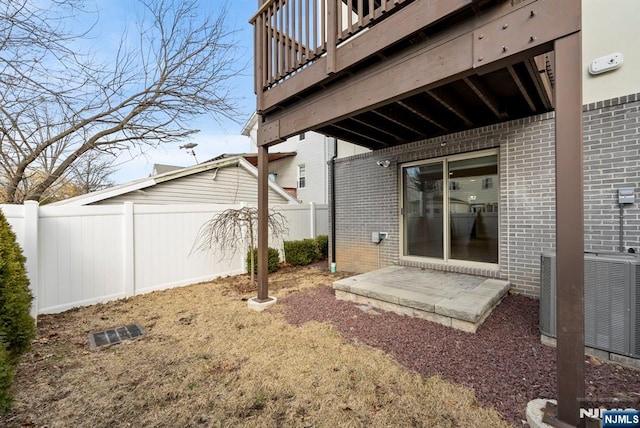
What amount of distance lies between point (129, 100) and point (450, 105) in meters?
7.20

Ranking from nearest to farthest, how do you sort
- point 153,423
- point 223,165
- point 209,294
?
point 153,423 → point 209,294 → point 223,165

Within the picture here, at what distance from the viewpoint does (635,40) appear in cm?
336

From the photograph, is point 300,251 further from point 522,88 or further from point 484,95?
point 522,88

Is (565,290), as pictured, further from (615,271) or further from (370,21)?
(370,21)

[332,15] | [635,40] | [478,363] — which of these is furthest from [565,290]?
[635,40]

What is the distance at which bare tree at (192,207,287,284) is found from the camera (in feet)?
19.3

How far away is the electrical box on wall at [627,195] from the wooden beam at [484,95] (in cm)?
168

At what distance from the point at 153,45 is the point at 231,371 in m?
7.74

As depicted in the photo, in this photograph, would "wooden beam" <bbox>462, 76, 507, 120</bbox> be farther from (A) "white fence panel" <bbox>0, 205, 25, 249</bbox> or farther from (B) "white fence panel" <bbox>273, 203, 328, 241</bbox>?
(A) "white fence panel" <bbox>0, 205, 25, 249</bbox>

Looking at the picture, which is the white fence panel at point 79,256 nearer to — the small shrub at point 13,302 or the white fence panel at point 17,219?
the white fence panel at point 17,219

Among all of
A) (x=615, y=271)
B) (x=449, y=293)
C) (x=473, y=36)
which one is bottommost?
(x=449, y=293)

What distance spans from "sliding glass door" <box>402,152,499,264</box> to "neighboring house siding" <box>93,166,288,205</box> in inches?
212

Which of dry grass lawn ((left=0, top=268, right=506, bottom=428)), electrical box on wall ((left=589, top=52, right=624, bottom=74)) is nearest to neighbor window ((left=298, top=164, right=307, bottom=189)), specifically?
dry grass lawn ((left=0, top=268, right=506, bottom=428))

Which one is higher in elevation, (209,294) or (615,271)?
(615,271)
